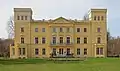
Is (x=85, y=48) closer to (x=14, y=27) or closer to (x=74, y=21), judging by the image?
(x=74, y=21)

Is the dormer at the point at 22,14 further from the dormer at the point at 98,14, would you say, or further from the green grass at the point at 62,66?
the green grass at the point at 62,66

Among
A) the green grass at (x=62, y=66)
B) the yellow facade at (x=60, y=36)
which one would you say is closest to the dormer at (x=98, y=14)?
the yellow facade at (x=60, y=36)

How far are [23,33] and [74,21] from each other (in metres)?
11.0

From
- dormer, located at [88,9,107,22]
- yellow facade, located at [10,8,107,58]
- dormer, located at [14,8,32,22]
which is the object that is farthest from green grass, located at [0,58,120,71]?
dormer, located at [88,9,107,22]

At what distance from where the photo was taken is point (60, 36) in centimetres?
6669

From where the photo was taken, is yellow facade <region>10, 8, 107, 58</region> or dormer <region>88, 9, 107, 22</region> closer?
yellow facade <region>10, 8, 107, 58</region>

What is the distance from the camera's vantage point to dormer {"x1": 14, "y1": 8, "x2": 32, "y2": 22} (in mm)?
66750

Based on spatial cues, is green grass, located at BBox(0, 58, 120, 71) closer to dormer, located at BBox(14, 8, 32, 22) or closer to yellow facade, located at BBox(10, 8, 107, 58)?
yellow facade, located at BBox(10, 8, 107, 58)

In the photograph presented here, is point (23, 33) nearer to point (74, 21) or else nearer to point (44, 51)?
point (44, 51)

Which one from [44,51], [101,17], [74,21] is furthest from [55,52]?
[101,17]

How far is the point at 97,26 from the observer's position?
6744 cm

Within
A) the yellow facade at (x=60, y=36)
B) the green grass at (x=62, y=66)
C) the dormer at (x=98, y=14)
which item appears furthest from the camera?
the dormer at (x=98, y=14)

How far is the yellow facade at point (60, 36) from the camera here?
66.7m

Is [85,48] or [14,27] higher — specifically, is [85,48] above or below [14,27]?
below
